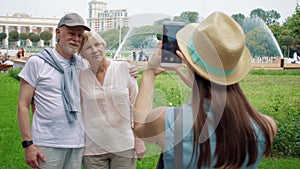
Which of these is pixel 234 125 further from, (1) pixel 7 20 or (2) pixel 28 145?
(1) pixel 7 20

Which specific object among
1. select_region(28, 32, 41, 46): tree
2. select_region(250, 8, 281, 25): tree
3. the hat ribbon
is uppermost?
select_region(250, 8, 281, 25): tree

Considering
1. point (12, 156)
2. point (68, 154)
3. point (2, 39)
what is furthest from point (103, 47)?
point (2, 39)

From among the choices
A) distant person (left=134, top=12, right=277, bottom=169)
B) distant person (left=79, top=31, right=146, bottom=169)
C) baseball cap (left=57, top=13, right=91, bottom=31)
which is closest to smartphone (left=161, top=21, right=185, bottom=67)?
distant person (left=134, top=12, right=277, bottom=169)

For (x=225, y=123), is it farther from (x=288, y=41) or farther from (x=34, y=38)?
(x=34, y=38)

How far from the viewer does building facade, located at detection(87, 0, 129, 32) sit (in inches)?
75.6

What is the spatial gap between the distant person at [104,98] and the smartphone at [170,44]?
2.21 feet

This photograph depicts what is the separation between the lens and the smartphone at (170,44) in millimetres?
1520

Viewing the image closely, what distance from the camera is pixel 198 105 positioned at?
1.40 m

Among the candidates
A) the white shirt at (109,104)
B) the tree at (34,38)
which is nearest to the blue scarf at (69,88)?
the white shirt at (109,104)

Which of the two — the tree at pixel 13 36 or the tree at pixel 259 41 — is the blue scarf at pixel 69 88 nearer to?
the tree at pixel 259 41

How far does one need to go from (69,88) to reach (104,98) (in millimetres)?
178

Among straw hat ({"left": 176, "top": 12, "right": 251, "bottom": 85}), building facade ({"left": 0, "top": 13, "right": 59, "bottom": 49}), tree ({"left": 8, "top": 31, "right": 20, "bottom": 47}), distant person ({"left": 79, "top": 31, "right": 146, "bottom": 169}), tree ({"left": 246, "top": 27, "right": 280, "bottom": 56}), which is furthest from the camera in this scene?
building facade ({"left": 0, "top": 13, "right": 59, "bottom": 49})

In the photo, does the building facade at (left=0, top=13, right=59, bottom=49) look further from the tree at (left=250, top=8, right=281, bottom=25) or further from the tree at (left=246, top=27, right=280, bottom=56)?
the tree at (left=246, top=27, right=280, bottom=56)

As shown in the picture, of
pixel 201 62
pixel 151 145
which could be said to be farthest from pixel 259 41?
pixel 201 62
